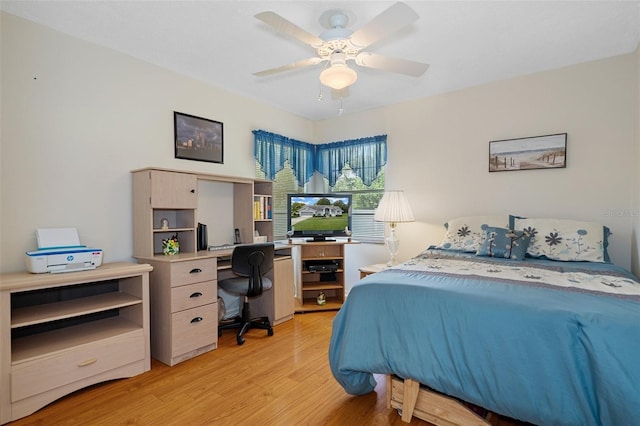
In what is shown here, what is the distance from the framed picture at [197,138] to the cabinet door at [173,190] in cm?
44

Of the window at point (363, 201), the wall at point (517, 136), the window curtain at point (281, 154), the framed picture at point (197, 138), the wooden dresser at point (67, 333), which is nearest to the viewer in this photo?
the wooden dresser at point (67, 333)

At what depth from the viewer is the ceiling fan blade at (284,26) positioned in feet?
5.46

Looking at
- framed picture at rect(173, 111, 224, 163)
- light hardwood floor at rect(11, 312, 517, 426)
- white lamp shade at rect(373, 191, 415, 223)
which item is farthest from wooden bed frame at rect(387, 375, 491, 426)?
framed picture at rect(173, 111, 224, 163)

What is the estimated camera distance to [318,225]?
158 inches

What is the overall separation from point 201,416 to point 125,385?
73cm

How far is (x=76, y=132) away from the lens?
96.1 inches

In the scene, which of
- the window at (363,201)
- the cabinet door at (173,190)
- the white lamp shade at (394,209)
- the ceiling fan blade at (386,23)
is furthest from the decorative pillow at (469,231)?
the cabinet door at (173,190)

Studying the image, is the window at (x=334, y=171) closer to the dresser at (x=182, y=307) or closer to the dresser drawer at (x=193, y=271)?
the dresser drawer at (x=193, y=271)

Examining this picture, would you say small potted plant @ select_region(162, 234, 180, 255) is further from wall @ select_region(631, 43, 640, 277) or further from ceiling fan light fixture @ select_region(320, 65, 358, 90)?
wall @ select_region(631, 43, 640, 277)

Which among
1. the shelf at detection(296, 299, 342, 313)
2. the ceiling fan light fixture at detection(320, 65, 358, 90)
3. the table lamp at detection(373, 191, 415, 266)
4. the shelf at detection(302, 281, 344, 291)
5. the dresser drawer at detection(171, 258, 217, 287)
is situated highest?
the ceiling fan light fixture at detection(320, 65, 358, 90)

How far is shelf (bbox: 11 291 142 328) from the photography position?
6.33 ft

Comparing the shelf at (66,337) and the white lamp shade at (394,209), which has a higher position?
the white lamp shade at (394,209)

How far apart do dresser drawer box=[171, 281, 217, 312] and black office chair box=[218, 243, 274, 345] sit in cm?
20

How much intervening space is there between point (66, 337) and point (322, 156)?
11.3 ft
